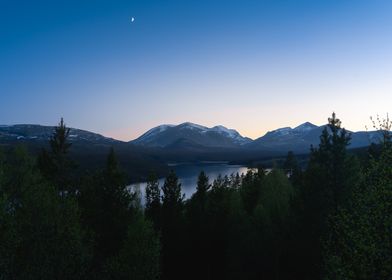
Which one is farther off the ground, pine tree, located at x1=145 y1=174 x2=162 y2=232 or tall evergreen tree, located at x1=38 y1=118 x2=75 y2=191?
tall evergreen tree, located at x1=38 y1=118 x2=75 y2=191

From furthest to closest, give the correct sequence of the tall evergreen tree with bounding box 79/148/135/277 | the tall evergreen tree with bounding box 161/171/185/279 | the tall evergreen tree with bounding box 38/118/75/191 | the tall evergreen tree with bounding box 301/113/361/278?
the tall evergreen tree with bounding box 161/171/185/279 → the tall evergreen tree with bounding box 38/118/75/191 → the tall evergreen tree with bounding box 79/148/135/277 → the tall evergreen tree with bounding box 301/113/361/278

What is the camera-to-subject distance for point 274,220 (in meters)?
43.8

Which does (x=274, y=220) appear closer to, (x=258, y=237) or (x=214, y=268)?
(x=258, y=237)

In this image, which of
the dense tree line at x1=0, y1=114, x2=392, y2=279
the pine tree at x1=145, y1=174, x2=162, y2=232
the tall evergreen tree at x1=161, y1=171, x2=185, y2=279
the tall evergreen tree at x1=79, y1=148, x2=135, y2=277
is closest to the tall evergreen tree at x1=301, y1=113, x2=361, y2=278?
the dense tree line at x1=0, y1=114, x2=392, y2=279

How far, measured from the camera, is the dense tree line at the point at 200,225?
17.1 metres

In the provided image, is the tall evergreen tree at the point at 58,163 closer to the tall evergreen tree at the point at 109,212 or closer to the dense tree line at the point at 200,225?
the dense tree line at the point at 200,225

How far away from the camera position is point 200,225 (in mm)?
49688

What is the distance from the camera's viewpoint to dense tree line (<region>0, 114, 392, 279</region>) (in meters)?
17.1

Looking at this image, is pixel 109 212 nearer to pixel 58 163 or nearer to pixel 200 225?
pixel 58 163

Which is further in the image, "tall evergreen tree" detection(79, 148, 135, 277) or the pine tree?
the pine tree

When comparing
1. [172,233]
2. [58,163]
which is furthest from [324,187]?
[58,163]

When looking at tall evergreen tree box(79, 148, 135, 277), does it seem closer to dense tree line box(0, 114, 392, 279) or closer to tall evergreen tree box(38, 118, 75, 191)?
dense tree line box(0, 114, 392, 279)

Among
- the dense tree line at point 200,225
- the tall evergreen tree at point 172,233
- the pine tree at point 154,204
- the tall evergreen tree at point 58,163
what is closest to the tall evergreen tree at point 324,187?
the dense tree line at point 200,225

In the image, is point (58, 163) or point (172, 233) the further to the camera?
point (172, 233)
